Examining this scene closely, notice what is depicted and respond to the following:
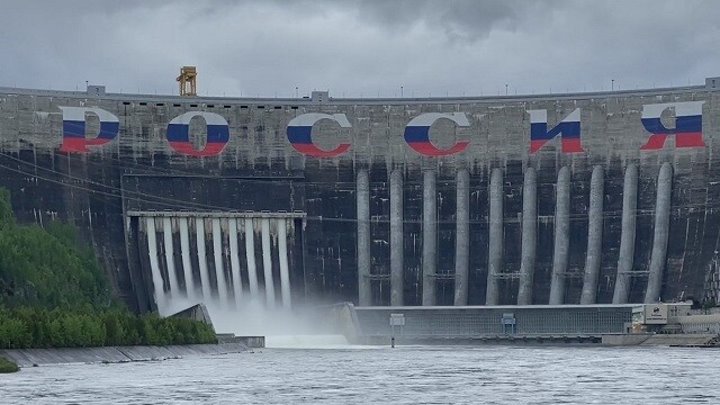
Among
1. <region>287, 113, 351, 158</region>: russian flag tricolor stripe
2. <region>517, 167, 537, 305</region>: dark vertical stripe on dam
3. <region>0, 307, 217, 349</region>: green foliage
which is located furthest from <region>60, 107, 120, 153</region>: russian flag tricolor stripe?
<region>0, 307, 217, 349</region>: green foliage

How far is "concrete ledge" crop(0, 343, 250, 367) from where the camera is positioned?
93250 millimetres

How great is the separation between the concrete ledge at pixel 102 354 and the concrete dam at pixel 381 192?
152 ft

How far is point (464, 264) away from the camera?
180 meters

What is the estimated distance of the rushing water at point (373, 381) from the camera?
6450 cm

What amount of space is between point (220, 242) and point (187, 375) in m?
94.8

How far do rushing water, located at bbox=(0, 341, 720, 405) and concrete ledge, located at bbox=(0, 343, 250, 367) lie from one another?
5.14 ft

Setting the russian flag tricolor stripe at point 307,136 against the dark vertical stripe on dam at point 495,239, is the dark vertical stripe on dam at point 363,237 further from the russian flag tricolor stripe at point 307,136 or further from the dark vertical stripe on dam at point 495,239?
the dark vertical stripe on dam at point 495,239

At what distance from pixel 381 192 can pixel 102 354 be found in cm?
8182

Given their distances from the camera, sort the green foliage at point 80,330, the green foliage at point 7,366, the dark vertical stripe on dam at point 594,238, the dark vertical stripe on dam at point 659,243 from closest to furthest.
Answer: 1. the green foliage at point 7,366
2. the green foliage at point 80,330
3. the dark vertical stripe on dam at point 659,243
4. the dark vertical stripe on dam at point 594,238

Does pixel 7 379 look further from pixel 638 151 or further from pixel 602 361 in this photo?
pixel 638 151

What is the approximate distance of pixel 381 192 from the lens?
183250mm

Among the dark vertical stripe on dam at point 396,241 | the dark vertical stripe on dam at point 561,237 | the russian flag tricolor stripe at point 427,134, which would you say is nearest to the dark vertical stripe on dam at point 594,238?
the dark vertical stripe on dam at point 561,237

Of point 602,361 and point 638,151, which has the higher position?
point 638,151

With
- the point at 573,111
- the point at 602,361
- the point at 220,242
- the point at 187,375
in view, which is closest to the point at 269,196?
the point at 220,242
